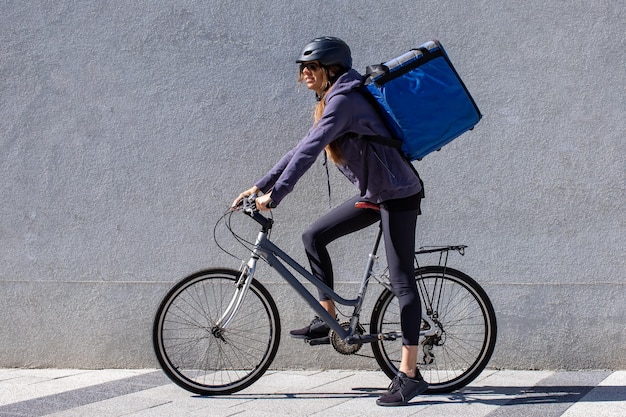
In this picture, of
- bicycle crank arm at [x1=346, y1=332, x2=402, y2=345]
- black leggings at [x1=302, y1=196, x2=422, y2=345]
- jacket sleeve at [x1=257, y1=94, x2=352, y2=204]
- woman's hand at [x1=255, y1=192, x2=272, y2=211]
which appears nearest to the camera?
jacket sleeve at [x1=257, y1=94, x2=352, y2=204]

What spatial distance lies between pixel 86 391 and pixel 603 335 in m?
3.36

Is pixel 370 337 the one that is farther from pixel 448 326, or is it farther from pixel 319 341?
pixel 448 326

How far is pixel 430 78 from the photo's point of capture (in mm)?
4555

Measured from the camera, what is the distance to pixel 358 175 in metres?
4.71

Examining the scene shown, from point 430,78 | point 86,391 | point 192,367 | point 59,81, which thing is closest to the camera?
point 430,78

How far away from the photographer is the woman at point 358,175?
455cm

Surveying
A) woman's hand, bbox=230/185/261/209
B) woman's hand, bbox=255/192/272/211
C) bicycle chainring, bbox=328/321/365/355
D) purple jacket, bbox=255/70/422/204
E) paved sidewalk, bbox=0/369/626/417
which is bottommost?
paved sidewalk, bbox=0/369/626/417

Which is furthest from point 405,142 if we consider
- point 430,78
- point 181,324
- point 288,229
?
point 181,324

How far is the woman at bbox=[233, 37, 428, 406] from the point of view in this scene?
4.55 metres

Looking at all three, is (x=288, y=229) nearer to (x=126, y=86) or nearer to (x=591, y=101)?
(x=126, y=86)

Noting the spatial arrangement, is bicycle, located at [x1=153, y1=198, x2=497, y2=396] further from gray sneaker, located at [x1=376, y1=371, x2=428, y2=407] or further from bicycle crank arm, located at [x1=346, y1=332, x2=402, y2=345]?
gray sneaker, located at [x1=376, y1=371, x2=428, y2=407]

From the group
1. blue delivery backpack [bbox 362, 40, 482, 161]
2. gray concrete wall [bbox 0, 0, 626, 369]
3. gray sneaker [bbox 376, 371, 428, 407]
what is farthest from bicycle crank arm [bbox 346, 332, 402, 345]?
blue delivery backpack [bbox 362, 40, 482, 161]

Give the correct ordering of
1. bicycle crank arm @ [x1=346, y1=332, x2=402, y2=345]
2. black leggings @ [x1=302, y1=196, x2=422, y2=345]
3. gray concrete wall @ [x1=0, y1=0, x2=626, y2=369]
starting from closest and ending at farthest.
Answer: black leggings @ [x1=302, y1=196, x2=422, y2=345] < bicycle crank arm @ [x1=346, y1=332, x2=402, y2=345] < gray concrete wall @ [x1=0, y1=0, x2=626, y2=369]

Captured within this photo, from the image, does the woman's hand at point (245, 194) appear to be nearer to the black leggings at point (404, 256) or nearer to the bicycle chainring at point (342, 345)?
the black leggings at point (404, 256)
